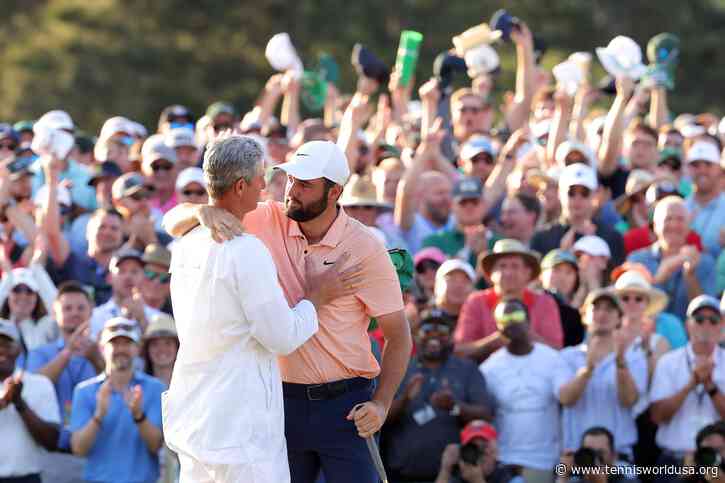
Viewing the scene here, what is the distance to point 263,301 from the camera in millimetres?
7113

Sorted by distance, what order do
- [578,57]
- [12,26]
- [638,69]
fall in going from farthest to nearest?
[12,26]
[578,57]
[638,69]

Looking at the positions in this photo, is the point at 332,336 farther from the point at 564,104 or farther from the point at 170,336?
the point at 564,104

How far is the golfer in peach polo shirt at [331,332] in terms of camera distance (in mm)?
7598

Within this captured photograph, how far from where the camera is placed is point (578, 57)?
15.4 m

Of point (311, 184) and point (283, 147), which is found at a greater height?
point (283, 147)

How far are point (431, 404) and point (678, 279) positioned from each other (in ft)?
7.49

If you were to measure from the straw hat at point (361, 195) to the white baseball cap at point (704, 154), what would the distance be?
2441mm

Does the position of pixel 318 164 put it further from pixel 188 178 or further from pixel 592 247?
pixel 188 178

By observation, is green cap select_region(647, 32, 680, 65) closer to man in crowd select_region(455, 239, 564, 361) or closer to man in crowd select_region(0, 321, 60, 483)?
man in crowd select_region(455, 239, 564, 361)

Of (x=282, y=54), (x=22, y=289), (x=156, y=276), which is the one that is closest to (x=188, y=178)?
(x=156, y=276)

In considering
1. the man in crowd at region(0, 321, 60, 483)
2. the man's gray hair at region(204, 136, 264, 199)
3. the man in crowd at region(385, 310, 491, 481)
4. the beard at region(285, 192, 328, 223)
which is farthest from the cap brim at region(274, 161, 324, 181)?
the man in crowd at region(0, 321, 60, 483)

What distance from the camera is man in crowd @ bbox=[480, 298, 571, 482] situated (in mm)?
10953

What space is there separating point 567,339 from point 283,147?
328 cm

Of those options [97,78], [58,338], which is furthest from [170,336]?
[97,78]
